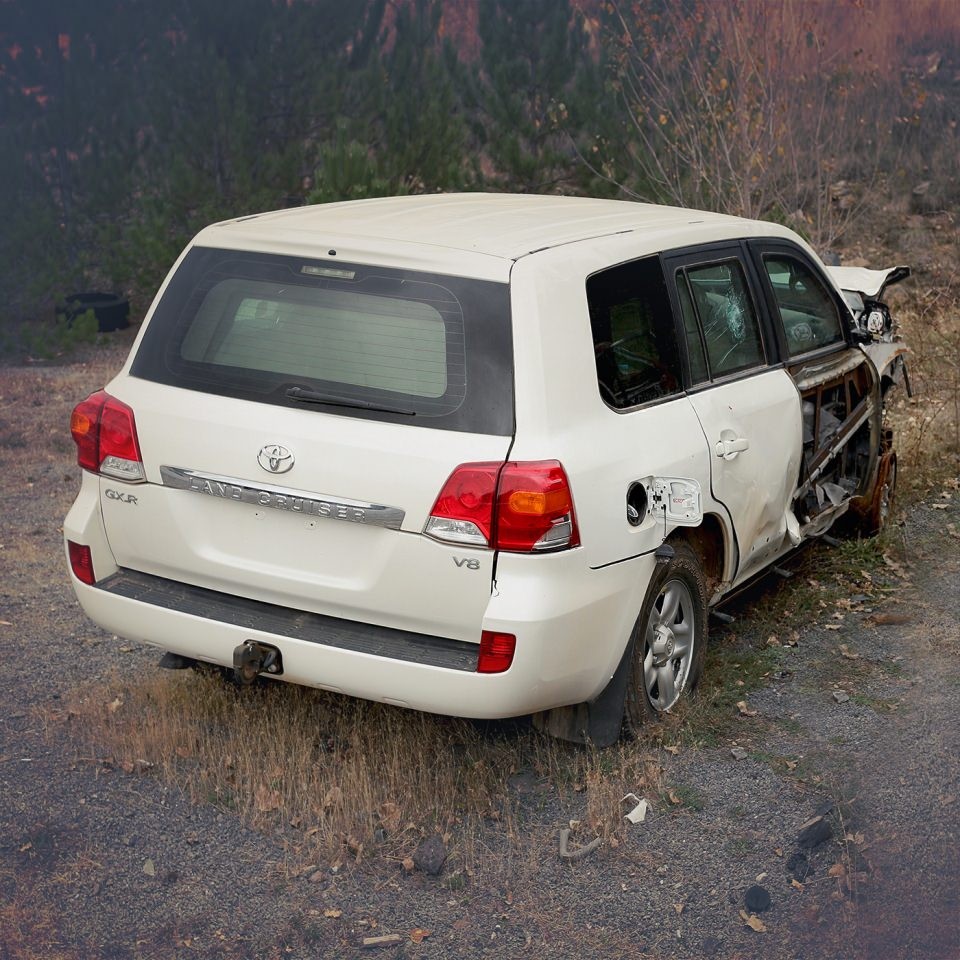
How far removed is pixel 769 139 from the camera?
11297 millimetres

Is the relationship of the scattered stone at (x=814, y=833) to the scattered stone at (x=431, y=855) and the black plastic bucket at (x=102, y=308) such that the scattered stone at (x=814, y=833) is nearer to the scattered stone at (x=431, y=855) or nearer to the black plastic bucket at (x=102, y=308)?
the scattered stone at (x=431, y=855)

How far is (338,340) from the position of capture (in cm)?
397

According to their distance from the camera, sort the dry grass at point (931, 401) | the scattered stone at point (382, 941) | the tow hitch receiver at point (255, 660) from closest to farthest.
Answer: the scattered stone at point (382, 941) → the tow hitch receiver at point (255, 660) → the dry grass at point (931, 401)

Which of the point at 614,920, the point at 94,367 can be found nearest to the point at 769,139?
the point at 94,367

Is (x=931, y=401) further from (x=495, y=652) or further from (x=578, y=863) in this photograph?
(x=495, y=652)

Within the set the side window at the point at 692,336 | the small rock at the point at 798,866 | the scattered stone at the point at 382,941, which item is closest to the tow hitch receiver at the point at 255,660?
the scattered stone at the point at 382,941

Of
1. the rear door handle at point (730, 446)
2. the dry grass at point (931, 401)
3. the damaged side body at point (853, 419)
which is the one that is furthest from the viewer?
the dry grass at point (931, 401)

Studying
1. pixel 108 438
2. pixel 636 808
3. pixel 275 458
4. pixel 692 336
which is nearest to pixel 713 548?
pixel 692 336

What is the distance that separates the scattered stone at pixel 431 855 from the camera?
3.84 m

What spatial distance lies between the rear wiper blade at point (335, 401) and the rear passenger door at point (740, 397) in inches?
50.5

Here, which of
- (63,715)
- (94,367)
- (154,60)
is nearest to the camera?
(63,715)

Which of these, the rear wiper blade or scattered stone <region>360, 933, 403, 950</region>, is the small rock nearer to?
scattered stone <region>360, 933, 403, 950</region>

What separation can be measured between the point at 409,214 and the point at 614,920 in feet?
8.04

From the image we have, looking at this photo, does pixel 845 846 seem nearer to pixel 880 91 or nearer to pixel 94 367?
pixel 94 367
